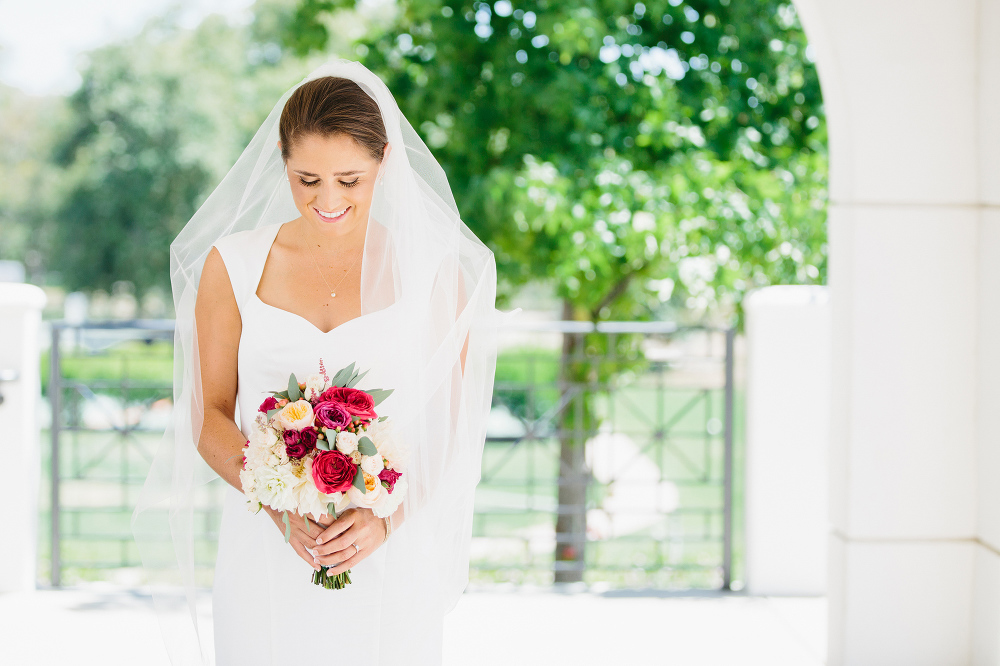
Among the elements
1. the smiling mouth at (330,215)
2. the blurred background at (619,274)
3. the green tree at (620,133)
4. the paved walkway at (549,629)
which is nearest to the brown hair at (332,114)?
the smiling mouth at (330,215)

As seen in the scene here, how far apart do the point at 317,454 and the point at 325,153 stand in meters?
0.62

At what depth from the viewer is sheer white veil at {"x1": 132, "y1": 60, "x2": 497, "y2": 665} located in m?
1.98

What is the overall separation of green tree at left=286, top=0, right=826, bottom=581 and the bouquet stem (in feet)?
Answer: 11.6

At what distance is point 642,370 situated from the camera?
22.7 feet

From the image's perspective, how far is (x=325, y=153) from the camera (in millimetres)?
1850

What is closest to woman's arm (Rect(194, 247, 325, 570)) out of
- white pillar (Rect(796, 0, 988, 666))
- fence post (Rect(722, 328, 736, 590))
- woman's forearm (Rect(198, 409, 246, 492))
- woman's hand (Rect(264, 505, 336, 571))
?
woman's forearm (Rect(198, 409, 246, 492))

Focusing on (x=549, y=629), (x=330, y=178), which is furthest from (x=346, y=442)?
(x=549, y=629)

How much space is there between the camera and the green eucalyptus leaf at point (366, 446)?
1.71 metres

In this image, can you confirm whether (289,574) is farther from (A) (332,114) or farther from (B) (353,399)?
(A) (332,114)

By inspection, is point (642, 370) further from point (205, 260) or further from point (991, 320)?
point (205, 260)

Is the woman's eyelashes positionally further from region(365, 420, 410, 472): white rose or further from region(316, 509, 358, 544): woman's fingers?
region(316, 509, 358, 544): woman's fingers

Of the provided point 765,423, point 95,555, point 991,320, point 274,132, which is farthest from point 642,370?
point 95,555

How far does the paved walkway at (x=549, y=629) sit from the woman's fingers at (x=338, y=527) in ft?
6.47

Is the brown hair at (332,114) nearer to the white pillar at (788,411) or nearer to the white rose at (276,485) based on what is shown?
the white rose at (276,485)
